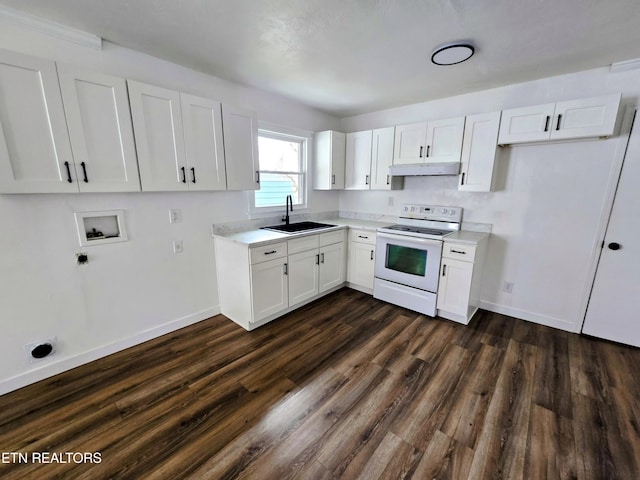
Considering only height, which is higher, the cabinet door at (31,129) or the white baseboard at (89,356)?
the cabinet door at (31,129)

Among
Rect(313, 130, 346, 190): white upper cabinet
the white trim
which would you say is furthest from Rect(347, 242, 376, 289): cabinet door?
the white trim

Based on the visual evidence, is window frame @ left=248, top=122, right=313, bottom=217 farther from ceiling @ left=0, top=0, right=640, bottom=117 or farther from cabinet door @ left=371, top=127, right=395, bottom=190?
cabinet door @ left=371, top=127, right=395, bottom=190

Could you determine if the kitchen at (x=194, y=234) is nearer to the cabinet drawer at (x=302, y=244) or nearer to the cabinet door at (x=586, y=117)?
the cabinet door at (x=586, y=117)

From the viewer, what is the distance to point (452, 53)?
205cm

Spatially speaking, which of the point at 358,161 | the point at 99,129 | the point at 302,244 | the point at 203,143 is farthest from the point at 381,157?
the point at 99,129

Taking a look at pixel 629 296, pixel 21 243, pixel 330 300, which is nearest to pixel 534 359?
pixel 629 296

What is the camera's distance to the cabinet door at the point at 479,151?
105 inches

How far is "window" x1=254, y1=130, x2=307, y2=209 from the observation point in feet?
10.6

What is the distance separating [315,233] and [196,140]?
1521 mm

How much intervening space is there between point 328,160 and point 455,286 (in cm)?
226

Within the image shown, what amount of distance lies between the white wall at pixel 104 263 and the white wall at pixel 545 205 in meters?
2.76

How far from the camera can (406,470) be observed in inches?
55.0

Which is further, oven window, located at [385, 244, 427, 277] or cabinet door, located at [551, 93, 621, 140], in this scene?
oven window, located at [385, 244, 427, 277]

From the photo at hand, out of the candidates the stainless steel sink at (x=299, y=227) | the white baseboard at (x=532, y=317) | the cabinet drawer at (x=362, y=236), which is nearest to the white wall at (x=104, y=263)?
the stainless steel sink at (x=299, y=227)
